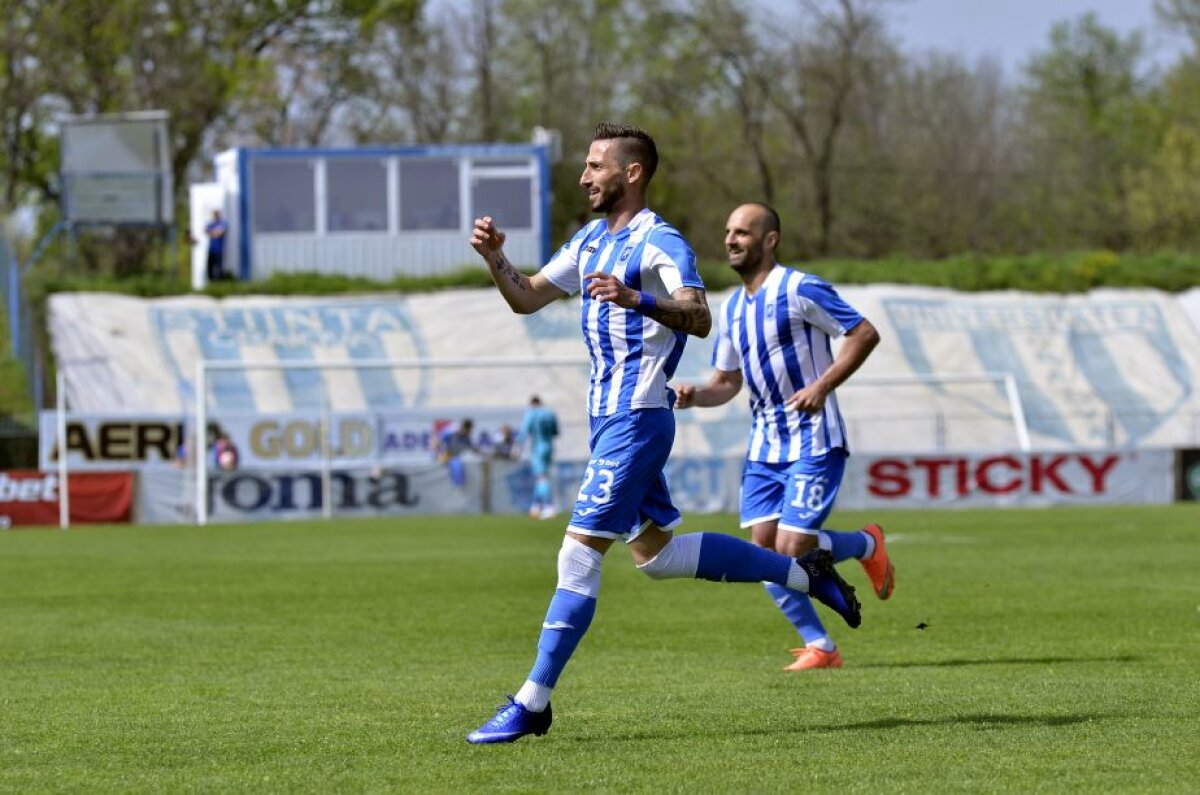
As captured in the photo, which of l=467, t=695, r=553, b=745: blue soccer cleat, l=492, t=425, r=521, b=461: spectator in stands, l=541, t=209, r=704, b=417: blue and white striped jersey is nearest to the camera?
l=467, t=695, r=553, b=745: blue soccer cleat

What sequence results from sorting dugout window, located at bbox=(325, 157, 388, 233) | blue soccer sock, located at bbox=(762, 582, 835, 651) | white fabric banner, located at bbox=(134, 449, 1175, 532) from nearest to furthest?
blue soccer sock, located at bbox=(762, 582, 835, 651)
white fabric banner, located at bbox=(134, 449, 1175, 532)
dugout window, located at bbox=(325, 157, 388, 233)

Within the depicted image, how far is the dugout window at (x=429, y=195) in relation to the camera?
44.6 meters

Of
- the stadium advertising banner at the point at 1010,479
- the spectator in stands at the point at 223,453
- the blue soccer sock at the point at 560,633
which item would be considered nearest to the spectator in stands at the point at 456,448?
the spectator in stands at the point at 223,453

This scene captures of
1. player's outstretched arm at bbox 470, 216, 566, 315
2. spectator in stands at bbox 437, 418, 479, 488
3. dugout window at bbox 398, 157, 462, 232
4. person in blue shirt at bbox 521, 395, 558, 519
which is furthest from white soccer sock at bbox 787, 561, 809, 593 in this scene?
dugout window at bbox 398, 157, 462, 232

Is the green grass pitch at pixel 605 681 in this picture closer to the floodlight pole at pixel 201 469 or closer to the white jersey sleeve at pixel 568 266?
the white jersey sleeve at pixel 568 266

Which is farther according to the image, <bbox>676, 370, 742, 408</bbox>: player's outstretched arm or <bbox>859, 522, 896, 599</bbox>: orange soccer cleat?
<bbox>859, 522, 896, 599</bbox>: orange soccer cleat

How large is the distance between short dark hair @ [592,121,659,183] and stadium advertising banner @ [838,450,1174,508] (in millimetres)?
22785

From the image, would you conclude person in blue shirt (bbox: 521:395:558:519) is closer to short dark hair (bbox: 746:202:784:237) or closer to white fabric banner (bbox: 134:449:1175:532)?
white fabric banner (bbox: 134:449:1175:532)

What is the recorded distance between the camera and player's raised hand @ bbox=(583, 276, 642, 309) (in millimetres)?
6277

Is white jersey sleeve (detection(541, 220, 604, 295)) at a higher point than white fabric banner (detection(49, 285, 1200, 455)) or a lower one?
higher

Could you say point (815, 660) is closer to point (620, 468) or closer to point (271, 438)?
point (620, 468)

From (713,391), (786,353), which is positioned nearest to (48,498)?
(786,353)

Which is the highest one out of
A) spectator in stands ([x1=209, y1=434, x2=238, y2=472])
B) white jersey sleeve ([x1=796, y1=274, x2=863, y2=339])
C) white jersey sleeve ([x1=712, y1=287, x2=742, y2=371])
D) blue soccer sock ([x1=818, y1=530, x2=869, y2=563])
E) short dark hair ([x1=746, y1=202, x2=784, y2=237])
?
short dark hair ([x1=746, y1=202, x2=784, y2=237])

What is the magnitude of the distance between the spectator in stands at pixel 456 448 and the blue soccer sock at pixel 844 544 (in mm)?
20821
